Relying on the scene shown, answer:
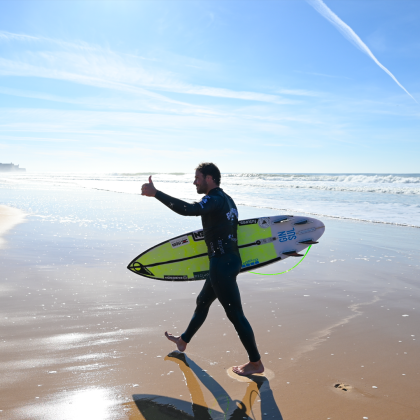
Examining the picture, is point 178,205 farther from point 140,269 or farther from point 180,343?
point 140,269

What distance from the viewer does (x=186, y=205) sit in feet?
9.19

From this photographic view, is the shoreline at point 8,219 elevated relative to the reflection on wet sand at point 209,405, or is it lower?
lower

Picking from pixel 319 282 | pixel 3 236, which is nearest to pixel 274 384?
pixel 319 282

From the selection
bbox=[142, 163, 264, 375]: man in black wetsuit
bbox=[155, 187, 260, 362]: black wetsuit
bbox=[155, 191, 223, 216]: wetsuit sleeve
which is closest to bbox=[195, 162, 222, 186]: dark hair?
bbox=[142, 163, 264, 375]: man in black wetsuit

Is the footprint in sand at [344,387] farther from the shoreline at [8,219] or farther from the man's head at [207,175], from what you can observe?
the shoreline at [8,219]

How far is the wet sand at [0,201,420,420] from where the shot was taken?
2580mm

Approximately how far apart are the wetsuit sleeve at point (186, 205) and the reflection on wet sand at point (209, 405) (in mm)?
1260

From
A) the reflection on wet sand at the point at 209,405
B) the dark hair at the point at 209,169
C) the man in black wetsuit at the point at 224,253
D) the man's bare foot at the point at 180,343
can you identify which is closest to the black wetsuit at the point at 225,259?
the man in black wetsuit at the point at 224,253

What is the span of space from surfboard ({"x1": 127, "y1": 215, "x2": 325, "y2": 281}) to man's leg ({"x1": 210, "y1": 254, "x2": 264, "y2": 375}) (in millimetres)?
832

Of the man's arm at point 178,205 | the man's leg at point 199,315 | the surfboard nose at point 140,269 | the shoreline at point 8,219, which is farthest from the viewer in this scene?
the shoreline at point 8,219

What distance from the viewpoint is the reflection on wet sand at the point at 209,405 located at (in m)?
2.47

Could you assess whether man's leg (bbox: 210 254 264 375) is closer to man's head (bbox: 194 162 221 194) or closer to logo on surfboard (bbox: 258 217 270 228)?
man's head (bbox: 194 162 221 194)

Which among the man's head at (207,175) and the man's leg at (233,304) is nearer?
the man's leg at (233,304)

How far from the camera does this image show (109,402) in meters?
2.57
